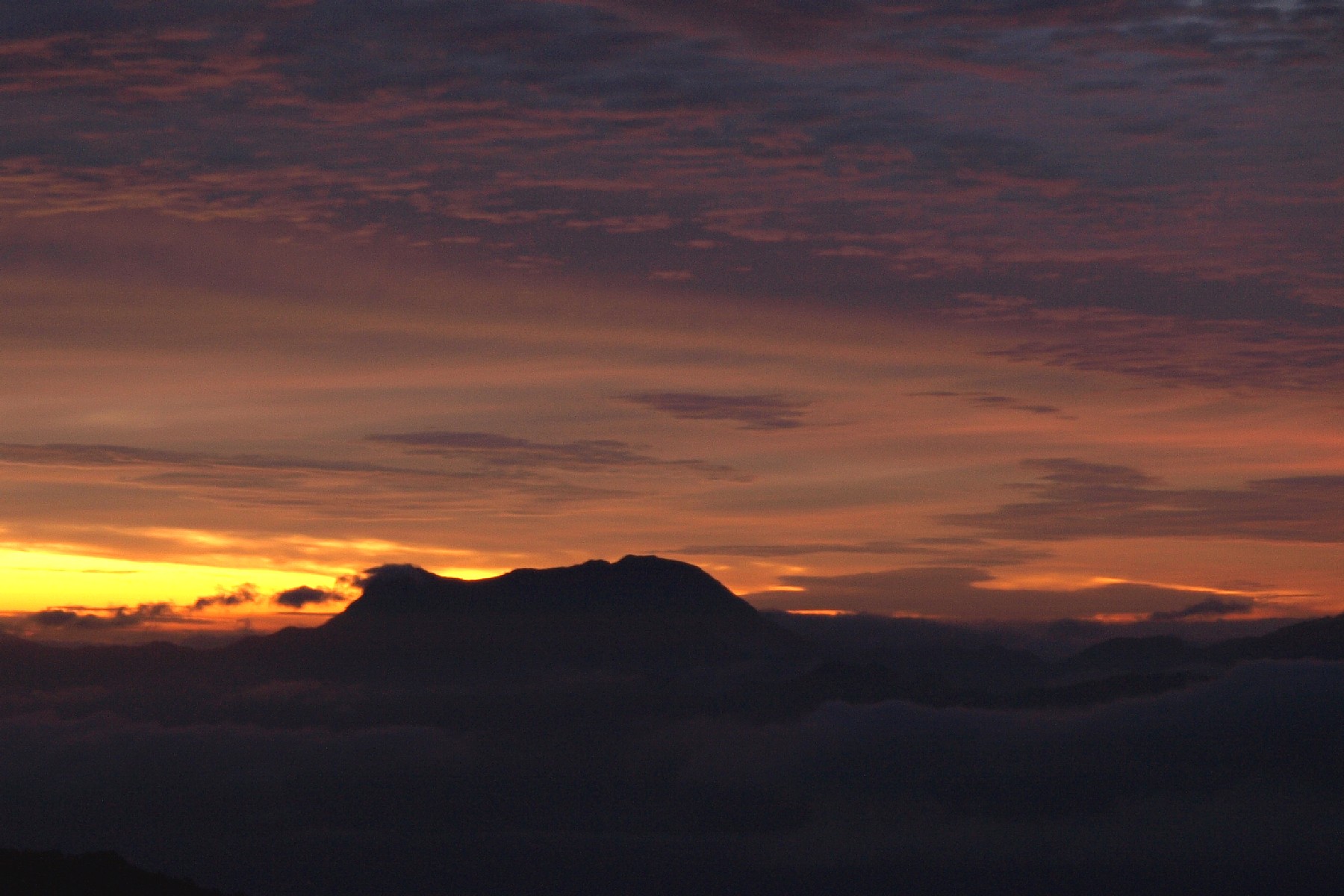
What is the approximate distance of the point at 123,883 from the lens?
199m

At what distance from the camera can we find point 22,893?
177250 mm

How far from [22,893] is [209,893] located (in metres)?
23.5

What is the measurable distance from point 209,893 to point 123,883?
64.9ft

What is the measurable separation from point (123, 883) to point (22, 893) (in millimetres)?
23220

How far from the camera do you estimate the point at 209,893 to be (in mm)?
188250

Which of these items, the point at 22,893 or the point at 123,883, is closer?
the point at 22,893
